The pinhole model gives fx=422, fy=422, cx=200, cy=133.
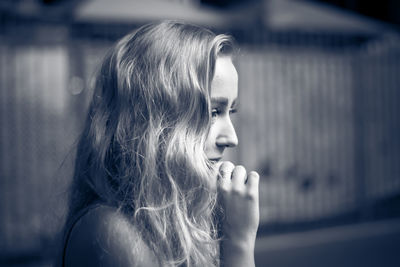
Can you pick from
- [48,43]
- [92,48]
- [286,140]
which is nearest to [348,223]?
[286,140]

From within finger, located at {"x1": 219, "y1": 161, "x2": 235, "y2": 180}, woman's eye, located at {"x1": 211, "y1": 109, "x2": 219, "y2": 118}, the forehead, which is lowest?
finger, located at {"x1": 219, "y1": 161, "x2": 235, "y2": 180}

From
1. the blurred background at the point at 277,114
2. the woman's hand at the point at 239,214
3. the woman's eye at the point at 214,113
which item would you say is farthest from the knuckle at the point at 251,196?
the blurred background at the point at 277,114

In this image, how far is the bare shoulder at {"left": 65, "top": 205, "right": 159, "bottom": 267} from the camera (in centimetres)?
117

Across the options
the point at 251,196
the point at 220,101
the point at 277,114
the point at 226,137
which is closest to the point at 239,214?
the point at 251,196

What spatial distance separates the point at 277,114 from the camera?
5891mm

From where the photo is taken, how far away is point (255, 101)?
573 centimetres

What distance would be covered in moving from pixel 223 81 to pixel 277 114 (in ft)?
14.9

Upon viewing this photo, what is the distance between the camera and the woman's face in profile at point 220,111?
146cm

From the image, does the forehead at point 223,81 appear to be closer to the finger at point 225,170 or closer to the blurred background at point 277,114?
the finger at point 225,170

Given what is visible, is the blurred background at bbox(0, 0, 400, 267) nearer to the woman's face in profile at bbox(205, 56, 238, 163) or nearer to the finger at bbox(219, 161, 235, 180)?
the woman's face in profile at bbox(205, 56, 238, 163)

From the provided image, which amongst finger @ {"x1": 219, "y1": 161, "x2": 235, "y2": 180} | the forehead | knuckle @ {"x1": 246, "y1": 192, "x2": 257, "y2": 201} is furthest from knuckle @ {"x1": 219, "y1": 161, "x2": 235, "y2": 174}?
the forehead

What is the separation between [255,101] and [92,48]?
7.32ft

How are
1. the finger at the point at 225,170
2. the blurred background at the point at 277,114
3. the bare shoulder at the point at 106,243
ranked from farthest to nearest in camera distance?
1. the blurred background at the point at 277,114
2. the finger at the point at 225,170
3. the bare shoulder at the point at 106,243

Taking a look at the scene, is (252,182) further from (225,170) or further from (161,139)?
(161,139)
